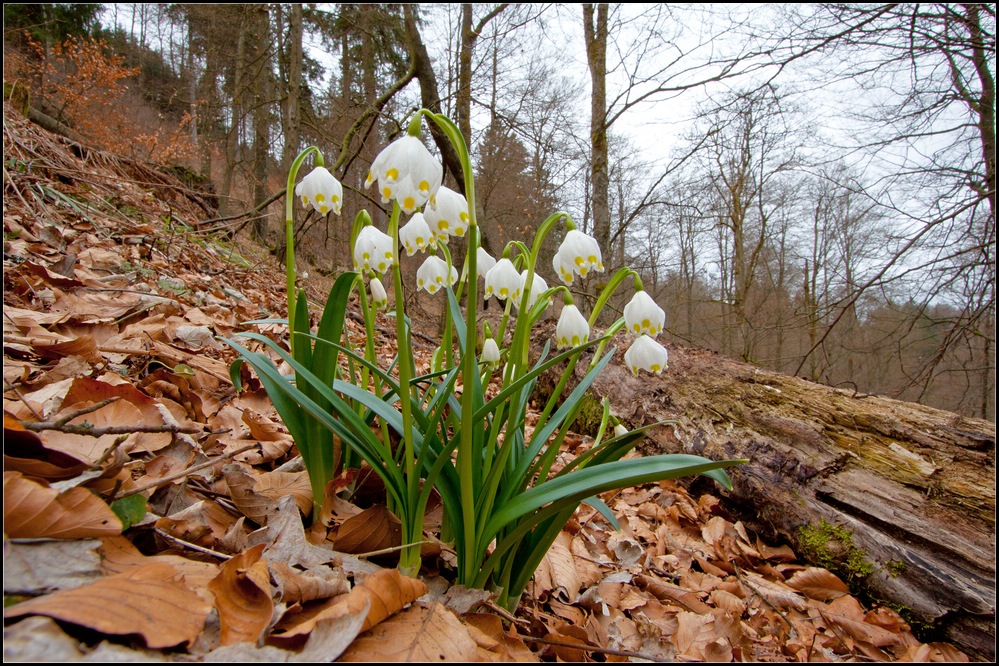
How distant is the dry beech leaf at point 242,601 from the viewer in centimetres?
72

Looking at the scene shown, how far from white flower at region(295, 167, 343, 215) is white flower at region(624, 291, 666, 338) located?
95 cm

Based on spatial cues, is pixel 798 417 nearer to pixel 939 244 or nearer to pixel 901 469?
pixel 901 469

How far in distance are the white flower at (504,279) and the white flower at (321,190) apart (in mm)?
527

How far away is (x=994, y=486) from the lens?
180cm

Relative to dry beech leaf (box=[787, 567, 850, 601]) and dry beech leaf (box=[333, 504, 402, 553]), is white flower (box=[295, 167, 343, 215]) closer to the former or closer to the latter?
dry beech leaf (box=[333, 504, 402, 553])

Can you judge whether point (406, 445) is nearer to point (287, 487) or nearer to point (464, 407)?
point (464, 407)

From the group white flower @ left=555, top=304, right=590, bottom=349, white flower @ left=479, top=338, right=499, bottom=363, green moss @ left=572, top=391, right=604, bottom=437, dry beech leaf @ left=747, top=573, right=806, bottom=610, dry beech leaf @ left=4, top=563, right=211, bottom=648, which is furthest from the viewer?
green moss @ left=572, top=391, right=604, bottom=437

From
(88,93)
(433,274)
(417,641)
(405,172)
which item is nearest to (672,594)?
(417,641)

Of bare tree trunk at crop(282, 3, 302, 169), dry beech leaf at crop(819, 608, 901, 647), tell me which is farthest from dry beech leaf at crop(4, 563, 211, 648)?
bare tree trunk at crop(282, 3, 302, 169)

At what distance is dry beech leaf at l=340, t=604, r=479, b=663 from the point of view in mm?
755

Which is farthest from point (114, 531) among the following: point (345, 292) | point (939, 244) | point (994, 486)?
point (939, 244)

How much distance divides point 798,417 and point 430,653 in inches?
91.4

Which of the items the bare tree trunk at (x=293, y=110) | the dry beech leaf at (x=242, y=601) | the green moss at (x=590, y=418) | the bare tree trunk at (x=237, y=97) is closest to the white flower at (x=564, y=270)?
the dry beech leaf at (x=242, y=601)

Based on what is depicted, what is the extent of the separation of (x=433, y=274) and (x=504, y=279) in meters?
0.23
